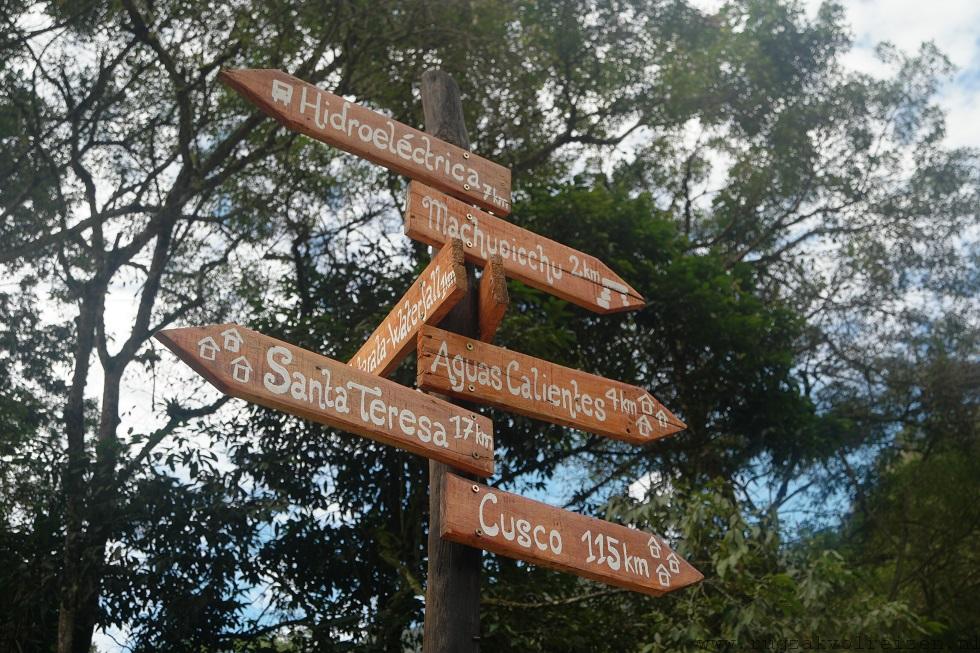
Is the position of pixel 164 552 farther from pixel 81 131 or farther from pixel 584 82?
pixel 584 82

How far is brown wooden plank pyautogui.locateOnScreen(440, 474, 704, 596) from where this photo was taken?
3.49m

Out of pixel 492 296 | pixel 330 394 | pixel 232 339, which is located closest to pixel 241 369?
pixel 232 339

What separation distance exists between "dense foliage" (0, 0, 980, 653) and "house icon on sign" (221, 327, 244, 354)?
3.58 metres

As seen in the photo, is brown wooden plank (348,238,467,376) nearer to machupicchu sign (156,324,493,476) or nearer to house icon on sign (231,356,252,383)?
machupicchu sign (156,324,493,476)

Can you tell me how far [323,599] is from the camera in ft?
30.0

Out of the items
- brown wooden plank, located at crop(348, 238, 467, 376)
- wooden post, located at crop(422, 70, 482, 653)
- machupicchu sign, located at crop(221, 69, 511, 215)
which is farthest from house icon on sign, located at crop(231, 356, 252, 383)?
machupicchu sign, located at crop(221, 69, 511, 215)

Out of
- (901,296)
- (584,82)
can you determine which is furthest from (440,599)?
(901,296)

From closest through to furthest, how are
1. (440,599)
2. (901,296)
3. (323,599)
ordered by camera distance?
(440,599) < (323,599) < (901,296)

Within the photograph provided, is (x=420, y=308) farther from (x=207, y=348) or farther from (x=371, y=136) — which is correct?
(x=207, y=348)

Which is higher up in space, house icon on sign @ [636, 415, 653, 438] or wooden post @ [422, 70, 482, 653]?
house icon on sign @ [636, 415, 653, 438]

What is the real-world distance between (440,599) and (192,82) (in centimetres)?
791

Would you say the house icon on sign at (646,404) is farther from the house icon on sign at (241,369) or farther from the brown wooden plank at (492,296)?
the house icon on sign at (241,369)

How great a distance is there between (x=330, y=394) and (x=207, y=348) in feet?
1.44

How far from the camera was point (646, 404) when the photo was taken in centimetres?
431
